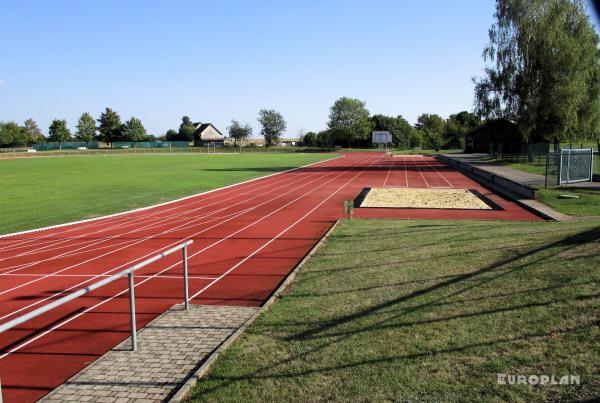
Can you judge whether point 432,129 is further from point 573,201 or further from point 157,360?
point 157,360

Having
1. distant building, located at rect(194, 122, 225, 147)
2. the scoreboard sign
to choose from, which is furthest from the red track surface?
distant building, located at rect(194, 122, 225, 147)

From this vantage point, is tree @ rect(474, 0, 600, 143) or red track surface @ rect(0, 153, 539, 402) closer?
red track surface @ rect(0, 153, 539, 402)

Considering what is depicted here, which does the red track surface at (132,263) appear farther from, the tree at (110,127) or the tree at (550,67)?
the tree at (110,127)

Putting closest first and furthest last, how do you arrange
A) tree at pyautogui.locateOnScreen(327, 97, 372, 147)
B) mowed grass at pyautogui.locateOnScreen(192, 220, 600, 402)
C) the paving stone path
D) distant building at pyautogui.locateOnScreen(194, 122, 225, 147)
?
1. mowed grass at pyautogui.locateOnScreen(192, 220, 600, 402)
2. the paving stone path
3. tree at pyautogui.locateOnScreen(327, 97, 372, 147)
4. distant building at pyautogui.locateOnScreen(194, 122, 225, 147)

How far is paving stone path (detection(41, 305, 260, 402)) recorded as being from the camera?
477cm

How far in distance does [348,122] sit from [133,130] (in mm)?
55286

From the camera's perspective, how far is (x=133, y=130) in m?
123

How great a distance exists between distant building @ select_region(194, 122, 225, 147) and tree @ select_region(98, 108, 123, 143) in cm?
2539

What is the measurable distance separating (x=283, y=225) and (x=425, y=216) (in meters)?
5.32

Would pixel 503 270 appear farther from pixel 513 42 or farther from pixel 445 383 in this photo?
pixel 513 42

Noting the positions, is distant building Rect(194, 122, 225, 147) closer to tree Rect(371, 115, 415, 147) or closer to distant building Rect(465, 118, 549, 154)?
tree Rect(371, 115, 415, 147)

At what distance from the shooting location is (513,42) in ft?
136

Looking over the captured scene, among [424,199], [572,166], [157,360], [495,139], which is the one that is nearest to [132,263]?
[157,360]

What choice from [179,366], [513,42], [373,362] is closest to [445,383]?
[373,362]
